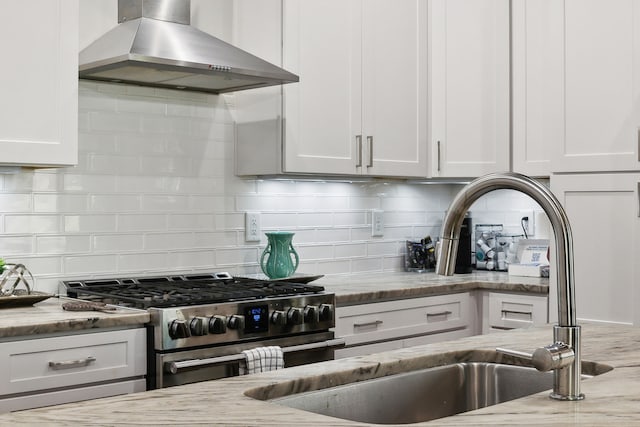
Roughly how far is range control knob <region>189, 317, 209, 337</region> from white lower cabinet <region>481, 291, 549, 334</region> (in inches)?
68.0

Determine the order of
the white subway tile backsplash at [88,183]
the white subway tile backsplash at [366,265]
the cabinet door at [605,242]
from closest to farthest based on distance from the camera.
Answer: the white subway tile backsplash at [88,183] → the cabinet door at [605,242] → the white subway tile backsplash at [366,265]

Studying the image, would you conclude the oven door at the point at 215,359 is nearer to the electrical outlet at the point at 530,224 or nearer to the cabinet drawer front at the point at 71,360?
the cabinet drawer front at the point at 71,360

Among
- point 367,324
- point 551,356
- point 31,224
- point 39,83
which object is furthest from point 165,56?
point 551,356

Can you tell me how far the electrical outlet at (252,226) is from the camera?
4234mm

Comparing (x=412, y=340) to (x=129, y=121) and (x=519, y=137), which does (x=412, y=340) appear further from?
(x=129, y=121)

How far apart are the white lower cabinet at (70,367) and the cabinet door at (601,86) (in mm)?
2223

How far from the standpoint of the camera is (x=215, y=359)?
3.16 m

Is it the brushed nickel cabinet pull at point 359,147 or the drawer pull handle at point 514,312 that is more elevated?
the brushed nickel cabinet pull at point 359,147

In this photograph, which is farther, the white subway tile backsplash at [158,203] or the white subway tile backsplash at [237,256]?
the white subway tile backsplash at [237,256]

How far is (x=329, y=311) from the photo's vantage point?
360 centimetres

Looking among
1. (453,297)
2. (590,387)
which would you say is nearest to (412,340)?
(453,297)

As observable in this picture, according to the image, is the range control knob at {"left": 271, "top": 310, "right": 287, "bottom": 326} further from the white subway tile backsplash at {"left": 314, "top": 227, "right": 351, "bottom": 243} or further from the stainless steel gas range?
the white subway tile backsplash at {"left": 314, "top": 227, "right": 351, "bottom": 243}

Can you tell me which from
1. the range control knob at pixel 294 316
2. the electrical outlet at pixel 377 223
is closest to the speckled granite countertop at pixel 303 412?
the range control knob at pixel 294 316

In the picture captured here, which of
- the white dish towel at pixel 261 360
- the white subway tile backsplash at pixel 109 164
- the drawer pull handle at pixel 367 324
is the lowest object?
Result: the white dish towel at pixel 261 360
